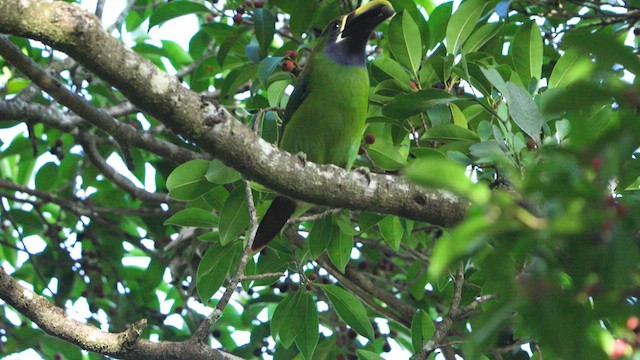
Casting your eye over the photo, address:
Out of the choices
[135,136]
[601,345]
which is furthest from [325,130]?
[601,345]

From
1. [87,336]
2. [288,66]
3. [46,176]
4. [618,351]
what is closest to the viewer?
[618,351]

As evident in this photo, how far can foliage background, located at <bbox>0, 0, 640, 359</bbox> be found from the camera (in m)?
1.33

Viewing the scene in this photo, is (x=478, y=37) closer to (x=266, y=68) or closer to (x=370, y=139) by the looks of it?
(x=370, y=139)

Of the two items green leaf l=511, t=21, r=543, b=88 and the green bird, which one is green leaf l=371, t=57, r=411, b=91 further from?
green leaf l=511, t=21, r=543, b=88

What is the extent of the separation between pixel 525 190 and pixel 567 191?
2.5 inches

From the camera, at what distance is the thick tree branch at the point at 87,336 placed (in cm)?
255

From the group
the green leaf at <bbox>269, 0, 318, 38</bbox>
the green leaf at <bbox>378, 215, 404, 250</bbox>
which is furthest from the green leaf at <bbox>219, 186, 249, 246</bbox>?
the green leaf at <bbox>269, 0, 318, 38</bbox>

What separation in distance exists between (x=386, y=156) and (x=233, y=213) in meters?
0.59

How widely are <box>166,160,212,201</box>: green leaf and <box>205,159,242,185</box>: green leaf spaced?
0.16 metres

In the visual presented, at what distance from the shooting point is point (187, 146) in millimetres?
4473

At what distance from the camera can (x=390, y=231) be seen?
3426 millimetres

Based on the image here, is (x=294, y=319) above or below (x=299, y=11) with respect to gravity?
below

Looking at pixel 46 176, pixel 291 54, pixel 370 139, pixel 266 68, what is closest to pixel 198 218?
pixel 266 68

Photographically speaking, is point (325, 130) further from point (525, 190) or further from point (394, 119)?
point (525, 190)
